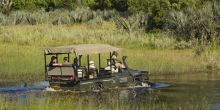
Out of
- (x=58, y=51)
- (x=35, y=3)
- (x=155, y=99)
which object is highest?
(x=35, y=3)

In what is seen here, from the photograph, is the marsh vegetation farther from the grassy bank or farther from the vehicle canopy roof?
the vehicle canopy roof

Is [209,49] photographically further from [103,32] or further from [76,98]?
[76,98]

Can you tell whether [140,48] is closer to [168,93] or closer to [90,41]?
[90,41]

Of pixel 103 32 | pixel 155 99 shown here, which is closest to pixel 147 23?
pixel 103 32

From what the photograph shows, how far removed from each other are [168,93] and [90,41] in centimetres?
2106

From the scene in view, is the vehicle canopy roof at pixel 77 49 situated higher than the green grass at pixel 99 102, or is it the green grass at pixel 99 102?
the vehicle canopy roof at pixel 77 49

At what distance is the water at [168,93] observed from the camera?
2414 cm

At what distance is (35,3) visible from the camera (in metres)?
92.3

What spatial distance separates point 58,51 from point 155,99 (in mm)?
6235

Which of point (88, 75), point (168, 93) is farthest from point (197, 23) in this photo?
point (168, 93)

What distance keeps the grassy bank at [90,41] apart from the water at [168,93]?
4070 mm

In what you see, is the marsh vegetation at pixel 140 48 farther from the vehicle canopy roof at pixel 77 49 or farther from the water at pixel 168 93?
the vehicle canopy roof at pixel 77 49

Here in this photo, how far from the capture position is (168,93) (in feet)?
91.5

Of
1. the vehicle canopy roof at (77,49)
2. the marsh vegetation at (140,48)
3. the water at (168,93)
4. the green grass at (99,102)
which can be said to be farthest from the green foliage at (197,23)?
the green grass at (99,102)
